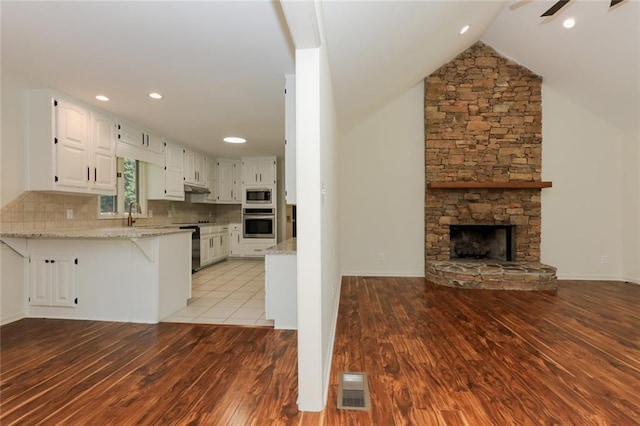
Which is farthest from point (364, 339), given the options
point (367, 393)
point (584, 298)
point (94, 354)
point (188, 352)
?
point (584, 298)

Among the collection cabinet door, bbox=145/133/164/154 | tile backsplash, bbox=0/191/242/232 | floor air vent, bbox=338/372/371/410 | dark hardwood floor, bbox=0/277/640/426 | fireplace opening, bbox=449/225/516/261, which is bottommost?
floor air vent, bbox=338/372/371/410

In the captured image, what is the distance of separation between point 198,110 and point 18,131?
1.75 metres

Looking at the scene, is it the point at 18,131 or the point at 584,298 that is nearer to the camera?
the point at 18,131

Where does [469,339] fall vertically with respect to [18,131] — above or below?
below

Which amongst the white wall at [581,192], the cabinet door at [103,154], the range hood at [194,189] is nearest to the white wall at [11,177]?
the cabinet door at [103,154]

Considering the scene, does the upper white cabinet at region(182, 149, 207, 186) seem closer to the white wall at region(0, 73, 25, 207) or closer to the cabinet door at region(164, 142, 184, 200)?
the cabinet door at region(164, 142, 184, 200)

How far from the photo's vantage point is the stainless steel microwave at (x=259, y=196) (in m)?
6.93

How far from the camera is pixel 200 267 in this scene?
5781 mm

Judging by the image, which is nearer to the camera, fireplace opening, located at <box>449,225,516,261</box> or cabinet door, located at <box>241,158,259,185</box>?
fireplace opening, located at <box>449,225,516,261</box>

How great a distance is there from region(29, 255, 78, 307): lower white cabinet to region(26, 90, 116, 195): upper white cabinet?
75 centimetres

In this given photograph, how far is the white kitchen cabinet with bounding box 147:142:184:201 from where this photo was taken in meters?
5.04

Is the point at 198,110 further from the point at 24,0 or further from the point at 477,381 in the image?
the point at 477,381

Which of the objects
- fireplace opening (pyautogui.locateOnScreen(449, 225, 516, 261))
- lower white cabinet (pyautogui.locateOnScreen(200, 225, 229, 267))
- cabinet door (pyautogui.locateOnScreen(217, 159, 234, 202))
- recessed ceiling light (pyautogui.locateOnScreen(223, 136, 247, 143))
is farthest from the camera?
cabinet door (pyautogui.locateOnScreen(217, 159, 234, 202))

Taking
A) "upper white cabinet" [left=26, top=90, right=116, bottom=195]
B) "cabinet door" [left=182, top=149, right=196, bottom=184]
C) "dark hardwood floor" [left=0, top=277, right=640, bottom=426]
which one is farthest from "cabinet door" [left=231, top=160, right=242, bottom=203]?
"dark hardwood floor" [left=0, top=277, right=640, bottom=426]
